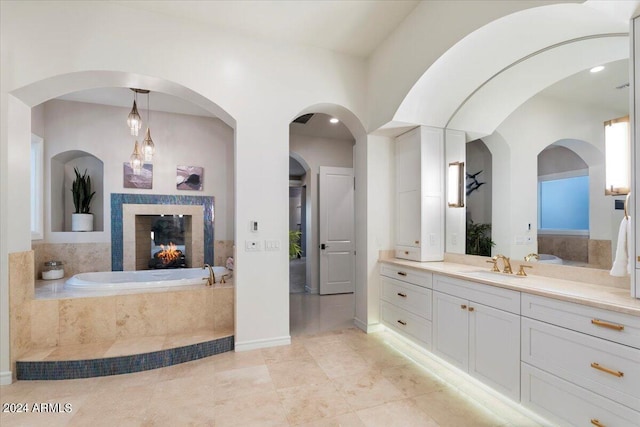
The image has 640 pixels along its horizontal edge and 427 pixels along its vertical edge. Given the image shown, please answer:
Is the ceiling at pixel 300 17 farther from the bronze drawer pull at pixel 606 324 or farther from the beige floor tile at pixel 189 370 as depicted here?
the beige floor tile at pixel 189 370

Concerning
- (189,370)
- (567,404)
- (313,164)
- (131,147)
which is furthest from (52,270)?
(567,404)

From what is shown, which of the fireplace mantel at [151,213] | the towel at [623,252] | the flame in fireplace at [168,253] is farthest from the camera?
the flame in fireplace at [168,253]

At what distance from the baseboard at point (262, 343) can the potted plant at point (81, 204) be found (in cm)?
321

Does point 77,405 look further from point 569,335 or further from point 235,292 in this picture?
point 569,335

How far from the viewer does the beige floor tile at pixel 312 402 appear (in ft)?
6.47

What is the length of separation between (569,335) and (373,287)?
2019mm

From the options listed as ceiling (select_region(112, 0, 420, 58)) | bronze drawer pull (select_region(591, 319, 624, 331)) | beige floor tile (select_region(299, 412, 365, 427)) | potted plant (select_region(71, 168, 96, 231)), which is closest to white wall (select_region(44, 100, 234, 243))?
potted plant (select_region(71, 168, 96, 231))

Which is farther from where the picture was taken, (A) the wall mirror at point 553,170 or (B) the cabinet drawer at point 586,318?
A: (A) the wall mirror at point 553,170

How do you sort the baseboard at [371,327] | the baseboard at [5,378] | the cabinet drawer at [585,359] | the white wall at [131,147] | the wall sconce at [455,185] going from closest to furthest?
1. the cabinet drawer at [585,359]
2. the baseboard at [5,378]
3. the wall sconce at [455,185]
4. the baseboard at [371,327]
5. the white wall at [131,147]

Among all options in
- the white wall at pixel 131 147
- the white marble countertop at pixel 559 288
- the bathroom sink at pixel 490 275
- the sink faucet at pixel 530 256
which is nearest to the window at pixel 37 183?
the white wall at pixel 131 147

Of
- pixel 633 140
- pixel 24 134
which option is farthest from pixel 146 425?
pixel 633 140

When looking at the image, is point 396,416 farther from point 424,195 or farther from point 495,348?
point 424,195

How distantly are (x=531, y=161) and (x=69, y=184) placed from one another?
6.19m

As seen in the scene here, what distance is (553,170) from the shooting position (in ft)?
7.55
